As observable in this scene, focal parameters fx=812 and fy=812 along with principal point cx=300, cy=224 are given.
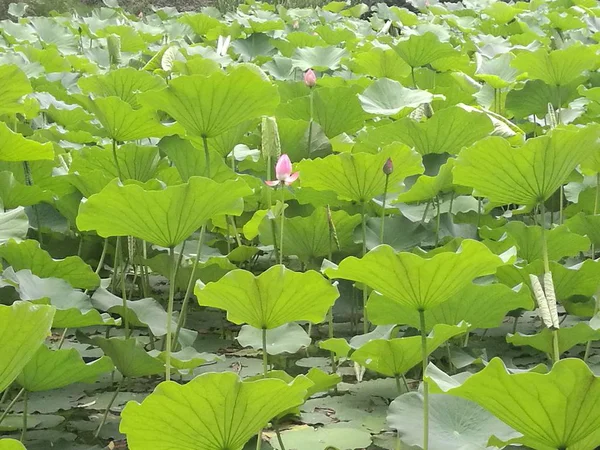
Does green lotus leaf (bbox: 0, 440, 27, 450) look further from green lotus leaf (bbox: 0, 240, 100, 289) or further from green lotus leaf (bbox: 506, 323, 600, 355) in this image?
green lotus leaf (bbox: 506, 323, 600, 355)

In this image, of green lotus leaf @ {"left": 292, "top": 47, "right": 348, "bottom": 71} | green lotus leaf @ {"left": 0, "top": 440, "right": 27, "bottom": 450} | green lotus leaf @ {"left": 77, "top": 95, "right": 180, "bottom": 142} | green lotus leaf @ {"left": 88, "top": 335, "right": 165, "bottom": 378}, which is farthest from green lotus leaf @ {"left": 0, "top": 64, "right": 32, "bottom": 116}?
green lotus leaf @ {"left": 292, "top": 47, "right": 348, "bottom": 71}

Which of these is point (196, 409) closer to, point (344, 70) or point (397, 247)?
point (397, 247)

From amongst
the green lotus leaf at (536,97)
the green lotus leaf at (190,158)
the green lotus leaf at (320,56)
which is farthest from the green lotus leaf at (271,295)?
the green lotus leaf at (320,56)

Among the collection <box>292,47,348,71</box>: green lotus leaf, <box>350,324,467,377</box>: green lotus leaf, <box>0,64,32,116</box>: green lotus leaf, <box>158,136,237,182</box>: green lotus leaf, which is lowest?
<box>350,324,467,377</box>: green lotus leaf

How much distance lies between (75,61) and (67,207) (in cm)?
150

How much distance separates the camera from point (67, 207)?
5.42 feet

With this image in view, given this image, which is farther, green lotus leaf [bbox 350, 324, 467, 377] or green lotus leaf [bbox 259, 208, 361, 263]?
green lotus leaf [bbox 259, 208, 361, 263]

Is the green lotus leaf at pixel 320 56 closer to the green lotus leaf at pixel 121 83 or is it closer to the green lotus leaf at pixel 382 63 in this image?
the green lotus leaf at pixel 382 63

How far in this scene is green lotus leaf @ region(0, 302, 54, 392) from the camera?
2.64 feet

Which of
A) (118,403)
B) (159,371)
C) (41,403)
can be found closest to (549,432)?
(159,371)

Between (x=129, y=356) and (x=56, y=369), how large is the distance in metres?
0.12

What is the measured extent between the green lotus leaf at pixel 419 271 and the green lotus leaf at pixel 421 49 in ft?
4.87

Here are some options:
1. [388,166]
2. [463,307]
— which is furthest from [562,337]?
[388,166]

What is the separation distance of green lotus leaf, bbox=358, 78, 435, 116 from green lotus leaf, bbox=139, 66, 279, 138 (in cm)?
54
